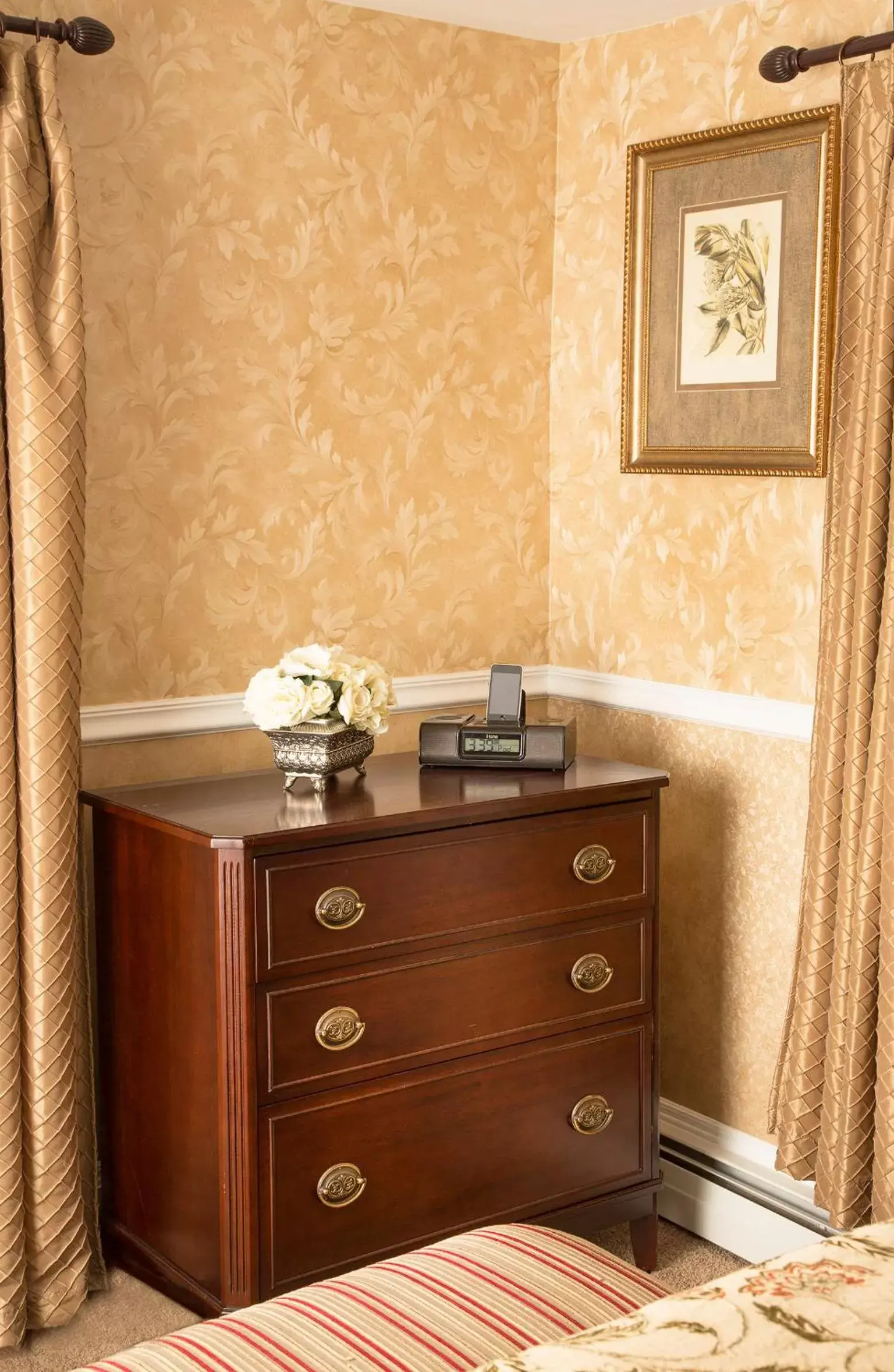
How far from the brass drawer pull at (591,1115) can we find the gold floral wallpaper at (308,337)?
3.35ft

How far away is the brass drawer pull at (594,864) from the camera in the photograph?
9.19 feet

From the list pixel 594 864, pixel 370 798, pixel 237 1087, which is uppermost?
pixel 370 798

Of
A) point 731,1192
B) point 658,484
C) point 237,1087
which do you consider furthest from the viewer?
point 658,484

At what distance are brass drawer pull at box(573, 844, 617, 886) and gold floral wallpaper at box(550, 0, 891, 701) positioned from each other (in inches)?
19.6

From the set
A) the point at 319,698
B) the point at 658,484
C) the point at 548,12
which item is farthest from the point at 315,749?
the point at 548,12

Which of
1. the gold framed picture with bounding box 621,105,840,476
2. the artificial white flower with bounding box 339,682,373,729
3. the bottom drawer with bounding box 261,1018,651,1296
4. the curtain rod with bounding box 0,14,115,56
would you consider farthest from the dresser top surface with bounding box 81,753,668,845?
the curtain rod with bounding box 0,14,115,56

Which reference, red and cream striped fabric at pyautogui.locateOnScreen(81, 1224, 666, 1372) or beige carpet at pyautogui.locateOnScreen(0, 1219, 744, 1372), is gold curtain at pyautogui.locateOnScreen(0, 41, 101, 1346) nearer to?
beige carpet at pyautogui.locateOnScreen(0, 1219, 744, 1372)

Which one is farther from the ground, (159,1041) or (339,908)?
(339,908)

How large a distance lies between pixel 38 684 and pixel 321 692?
0.49 m

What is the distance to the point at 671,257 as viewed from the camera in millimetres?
3096

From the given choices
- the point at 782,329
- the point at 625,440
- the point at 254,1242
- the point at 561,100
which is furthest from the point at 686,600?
the point at 254,1242

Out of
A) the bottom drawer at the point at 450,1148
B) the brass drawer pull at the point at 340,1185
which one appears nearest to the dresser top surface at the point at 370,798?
the bottom drawer at the point at 450,1148

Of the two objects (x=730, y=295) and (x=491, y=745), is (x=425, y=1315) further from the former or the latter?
(x=730, y=295)

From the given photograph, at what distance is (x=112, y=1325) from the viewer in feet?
8.79
